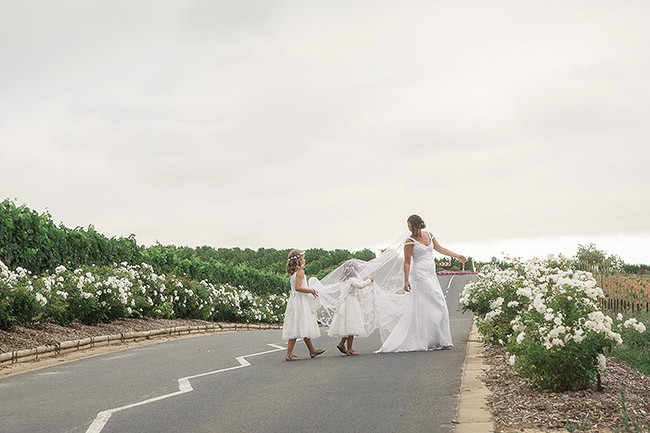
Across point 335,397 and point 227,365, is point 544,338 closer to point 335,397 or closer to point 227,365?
point 335,397

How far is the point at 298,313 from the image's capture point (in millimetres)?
12523

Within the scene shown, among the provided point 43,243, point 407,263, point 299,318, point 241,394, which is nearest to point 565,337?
point 241,394

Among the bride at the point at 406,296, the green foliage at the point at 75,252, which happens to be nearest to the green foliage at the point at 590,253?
the green foliage at the point at 75,252

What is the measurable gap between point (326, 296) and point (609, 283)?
785 inches

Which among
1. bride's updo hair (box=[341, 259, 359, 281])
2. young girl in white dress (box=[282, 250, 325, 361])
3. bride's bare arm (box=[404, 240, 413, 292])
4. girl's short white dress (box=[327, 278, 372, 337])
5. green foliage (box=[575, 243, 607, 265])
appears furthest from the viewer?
green foliage (box=[575, 243, 607, 265])

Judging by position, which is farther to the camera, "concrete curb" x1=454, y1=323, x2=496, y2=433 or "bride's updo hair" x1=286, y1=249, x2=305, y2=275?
"bride's updo hair" x1=286, y1=249, x2=305, y2=275

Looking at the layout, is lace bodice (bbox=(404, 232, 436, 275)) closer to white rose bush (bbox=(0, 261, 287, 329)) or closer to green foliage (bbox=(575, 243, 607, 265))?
white rose bush (bbox=(0, 261, 287, 329))

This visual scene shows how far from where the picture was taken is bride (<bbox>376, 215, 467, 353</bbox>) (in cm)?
1285

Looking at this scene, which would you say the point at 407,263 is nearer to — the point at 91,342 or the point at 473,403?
the point at 473,403

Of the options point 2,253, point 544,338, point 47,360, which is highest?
point 2,253

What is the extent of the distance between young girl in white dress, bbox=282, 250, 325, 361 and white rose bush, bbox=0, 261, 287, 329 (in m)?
6.93

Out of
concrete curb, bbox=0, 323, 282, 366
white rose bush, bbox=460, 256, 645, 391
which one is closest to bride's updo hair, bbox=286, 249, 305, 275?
white rose bush, bbox=460, 256, 645, 391

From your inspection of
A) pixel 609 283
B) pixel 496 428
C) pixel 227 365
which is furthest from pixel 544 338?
pixel 609 283

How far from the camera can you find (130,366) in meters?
12.5
